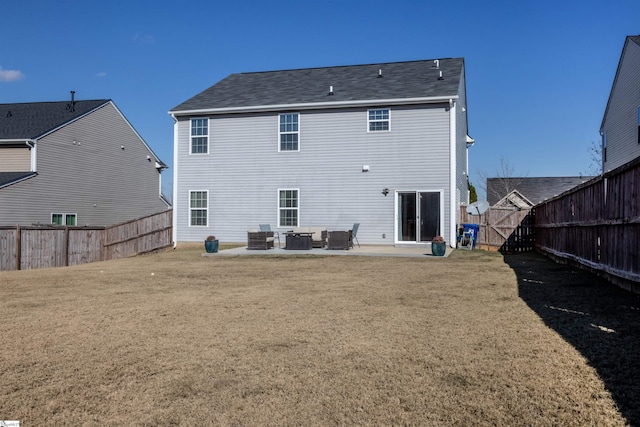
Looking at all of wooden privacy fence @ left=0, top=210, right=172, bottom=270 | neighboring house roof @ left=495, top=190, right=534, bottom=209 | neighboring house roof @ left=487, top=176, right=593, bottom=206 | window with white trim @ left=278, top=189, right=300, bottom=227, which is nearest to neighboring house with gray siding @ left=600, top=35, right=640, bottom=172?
neighboring house roof @ left=495, top=190, right=534, bottom=209

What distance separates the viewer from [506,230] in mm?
19797

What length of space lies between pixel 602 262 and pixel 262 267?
769 cm

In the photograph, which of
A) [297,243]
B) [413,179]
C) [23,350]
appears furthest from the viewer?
[413,179]

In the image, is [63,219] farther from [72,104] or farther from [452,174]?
[452,174]

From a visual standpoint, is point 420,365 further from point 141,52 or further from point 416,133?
point 141,52

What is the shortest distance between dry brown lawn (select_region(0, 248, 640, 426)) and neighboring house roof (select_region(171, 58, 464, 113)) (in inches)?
474

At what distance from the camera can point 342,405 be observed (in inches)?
124

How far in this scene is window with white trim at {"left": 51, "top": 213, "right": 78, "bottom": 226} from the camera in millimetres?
22438

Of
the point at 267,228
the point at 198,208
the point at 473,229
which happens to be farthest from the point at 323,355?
the point at 198,208

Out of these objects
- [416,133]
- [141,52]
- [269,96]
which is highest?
[141,52]

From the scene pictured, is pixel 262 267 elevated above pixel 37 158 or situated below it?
below

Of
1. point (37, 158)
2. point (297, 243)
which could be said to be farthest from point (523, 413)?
point (37, 158)

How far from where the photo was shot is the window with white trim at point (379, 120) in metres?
18.9

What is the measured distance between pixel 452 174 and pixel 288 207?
6.79 meters
